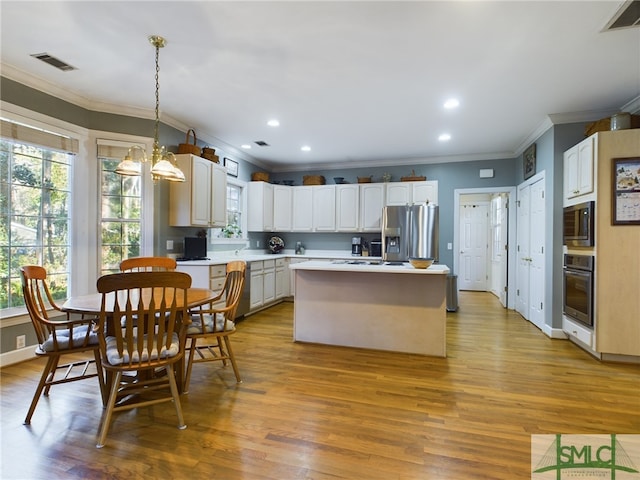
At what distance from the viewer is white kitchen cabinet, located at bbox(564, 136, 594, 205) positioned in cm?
328

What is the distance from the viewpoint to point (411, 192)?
18.9 feet

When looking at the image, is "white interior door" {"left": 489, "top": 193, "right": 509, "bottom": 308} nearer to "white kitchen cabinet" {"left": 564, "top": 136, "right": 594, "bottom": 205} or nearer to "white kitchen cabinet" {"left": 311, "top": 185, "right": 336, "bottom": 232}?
"white kitchen cabinet" {"left": 564, "top": 136, "right": 594, "bottom": 205}

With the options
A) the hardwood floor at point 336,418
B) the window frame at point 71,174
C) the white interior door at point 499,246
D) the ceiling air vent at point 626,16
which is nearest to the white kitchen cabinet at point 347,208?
the white interior door at point 499,246

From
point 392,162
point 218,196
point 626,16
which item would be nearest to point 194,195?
point 218,196

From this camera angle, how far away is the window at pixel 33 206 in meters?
3.02

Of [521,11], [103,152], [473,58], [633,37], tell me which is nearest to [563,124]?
[633,37]

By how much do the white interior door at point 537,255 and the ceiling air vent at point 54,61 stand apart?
5505mm

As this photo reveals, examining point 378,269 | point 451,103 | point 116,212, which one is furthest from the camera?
point 116,212

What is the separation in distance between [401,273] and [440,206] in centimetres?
A: 303

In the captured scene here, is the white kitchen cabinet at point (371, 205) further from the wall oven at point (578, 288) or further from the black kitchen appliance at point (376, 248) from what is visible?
the wall oven at point (578, 288)

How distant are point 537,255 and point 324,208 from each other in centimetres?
350

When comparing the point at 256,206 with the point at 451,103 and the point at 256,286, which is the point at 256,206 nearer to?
the point at 256,286

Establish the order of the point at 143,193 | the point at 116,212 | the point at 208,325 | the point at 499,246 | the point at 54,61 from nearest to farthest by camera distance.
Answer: the point at 208,325, the point at 54,61, the point at 116,212, the point at 143,193, the point at 499,246

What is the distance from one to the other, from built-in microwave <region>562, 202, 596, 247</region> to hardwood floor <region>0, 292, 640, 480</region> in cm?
121
